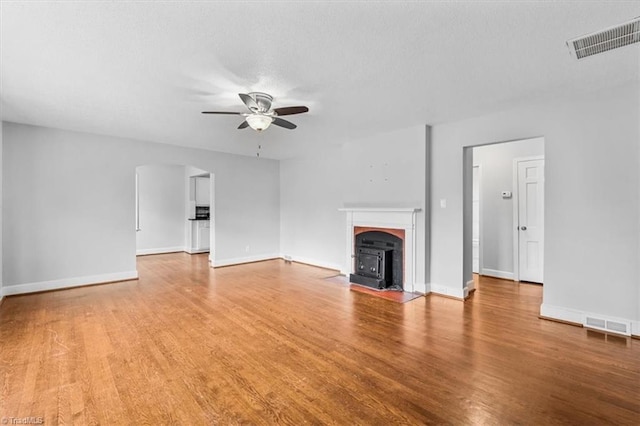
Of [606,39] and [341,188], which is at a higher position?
[606,39]

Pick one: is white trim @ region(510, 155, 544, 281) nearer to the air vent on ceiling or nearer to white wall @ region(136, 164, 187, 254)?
the air vent on ceiling

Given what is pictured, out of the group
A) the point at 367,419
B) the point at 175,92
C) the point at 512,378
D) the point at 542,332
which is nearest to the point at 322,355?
the point at 367,419

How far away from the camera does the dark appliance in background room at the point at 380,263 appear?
486cm

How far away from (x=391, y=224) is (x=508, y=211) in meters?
2.36

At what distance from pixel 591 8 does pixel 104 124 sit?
5.66 meters

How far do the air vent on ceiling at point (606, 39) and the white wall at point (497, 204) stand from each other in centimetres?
323

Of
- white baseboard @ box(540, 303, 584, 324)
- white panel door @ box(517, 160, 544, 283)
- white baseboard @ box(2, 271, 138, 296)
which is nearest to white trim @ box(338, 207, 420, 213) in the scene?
white baseboard @ box(540, 303, 584, 324)

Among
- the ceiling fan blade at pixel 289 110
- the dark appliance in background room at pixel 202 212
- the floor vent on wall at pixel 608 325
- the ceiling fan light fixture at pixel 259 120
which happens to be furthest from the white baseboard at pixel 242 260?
the floor vent on wall at pixel 608 325

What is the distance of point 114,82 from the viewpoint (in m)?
2.99

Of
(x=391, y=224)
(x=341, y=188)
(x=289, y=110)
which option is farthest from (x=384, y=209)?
(x=289, y=110)

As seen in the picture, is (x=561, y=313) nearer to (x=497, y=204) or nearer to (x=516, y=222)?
(x=516, y=222)

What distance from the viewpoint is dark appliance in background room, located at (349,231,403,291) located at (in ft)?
15.9

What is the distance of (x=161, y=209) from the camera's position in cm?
876

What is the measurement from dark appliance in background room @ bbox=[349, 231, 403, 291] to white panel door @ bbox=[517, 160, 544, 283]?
7.68 ft
